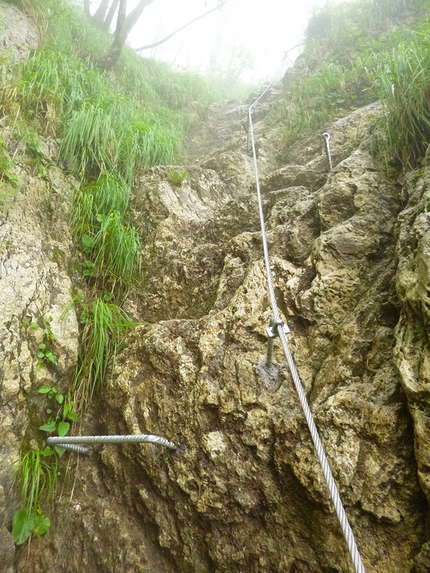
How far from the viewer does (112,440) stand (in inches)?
63.8

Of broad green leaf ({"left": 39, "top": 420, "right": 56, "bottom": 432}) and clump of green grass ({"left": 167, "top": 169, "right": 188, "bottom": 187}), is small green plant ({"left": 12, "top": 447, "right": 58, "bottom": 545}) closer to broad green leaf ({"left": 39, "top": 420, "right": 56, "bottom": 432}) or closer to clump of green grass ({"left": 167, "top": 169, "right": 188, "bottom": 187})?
broad green leaf ({"left": 39, "top": 420, "right": 56, "bottom": 432})

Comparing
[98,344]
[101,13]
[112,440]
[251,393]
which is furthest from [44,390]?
[101,13]

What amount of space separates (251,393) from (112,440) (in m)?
0.73

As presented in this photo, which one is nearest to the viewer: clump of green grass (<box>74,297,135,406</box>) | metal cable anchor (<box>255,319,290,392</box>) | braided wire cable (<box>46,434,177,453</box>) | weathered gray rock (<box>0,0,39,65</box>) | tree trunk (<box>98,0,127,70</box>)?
braided wire cable (<box>46,434,177,453</box>)

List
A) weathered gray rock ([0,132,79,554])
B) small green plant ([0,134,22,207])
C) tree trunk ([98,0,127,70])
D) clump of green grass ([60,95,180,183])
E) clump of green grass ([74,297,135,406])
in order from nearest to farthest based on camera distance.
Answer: weathered gray rock ([0,132,79,554])
clump of green grass ([74,297,135,406])
small green plant ([0,134,22,207])
clump of green grass ([60,95,180,183])
tree trunk ([98,0,127,70])

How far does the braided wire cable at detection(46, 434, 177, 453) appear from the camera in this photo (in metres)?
1.52

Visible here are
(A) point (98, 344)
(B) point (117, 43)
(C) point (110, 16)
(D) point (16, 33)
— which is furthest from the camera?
(C) point (110, 16)

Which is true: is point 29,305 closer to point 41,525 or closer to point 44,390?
point 44,390

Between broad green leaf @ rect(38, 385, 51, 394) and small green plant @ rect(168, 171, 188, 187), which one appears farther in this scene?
small green plant @ rect(168, 171, 188, 187)

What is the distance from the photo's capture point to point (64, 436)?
1935 mm

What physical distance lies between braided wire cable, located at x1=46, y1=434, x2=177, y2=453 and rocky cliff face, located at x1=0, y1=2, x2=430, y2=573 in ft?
0.49

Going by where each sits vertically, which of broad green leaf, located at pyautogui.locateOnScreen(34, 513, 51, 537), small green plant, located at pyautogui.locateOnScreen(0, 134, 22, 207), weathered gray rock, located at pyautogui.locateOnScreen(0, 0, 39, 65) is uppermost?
weathered gray rock, located at pyautogui.locateOnScreen(0, 0, 39, 65)

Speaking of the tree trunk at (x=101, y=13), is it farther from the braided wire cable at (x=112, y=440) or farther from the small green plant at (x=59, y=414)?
the braided wire cable at (x=112, y=440)

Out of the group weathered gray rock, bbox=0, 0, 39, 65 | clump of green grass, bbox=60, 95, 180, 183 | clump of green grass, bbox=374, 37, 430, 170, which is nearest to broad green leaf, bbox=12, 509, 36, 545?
clump of green grass, bbox=60, 95, 180, 183
